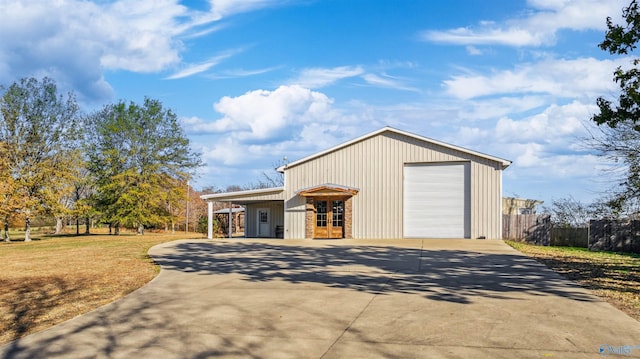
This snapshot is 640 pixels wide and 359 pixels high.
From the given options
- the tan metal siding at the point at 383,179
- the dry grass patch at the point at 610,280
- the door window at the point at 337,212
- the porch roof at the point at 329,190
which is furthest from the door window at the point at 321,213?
the dry grass patch at the point at 610,280

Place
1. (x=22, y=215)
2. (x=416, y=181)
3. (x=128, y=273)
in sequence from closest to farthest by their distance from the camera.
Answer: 1. (x=128, y=273)
2. (x=416, y=181)
3. (x=22, y=215)

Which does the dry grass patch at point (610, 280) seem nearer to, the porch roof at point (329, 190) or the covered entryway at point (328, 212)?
the porch roof at point (329, 190)

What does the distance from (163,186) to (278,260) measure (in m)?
24.4

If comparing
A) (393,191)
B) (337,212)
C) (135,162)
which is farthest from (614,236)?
(135,162)

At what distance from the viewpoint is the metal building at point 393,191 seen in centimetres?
2283

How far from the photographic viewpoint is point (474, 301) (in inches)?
307

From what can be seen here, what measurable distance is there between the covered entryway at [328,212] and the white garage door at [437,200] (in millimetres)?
2695

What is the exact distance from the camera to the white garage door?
23.1 metres

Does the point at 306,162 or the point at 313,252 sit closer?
the point at 313,252

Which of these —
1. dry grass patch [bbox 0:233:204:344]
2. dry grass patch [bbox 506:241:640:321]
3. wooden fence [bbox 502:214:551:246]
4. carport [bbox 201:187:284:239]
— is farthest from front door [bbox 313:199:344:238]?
dry grass patch [bbox 506:241:640:321]

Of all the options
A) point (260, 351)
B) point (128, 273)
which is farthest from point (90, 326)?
point (128, 273)

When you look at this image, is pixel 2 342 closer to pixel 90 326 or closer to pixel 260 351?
pixel 90 326

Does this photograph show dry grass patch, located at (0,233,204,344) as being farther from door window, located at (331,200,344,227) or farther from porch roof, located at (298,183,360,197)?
door window, located at (331,200,344,227)

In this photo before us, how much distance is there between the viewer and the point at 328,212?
2503 centimetres
